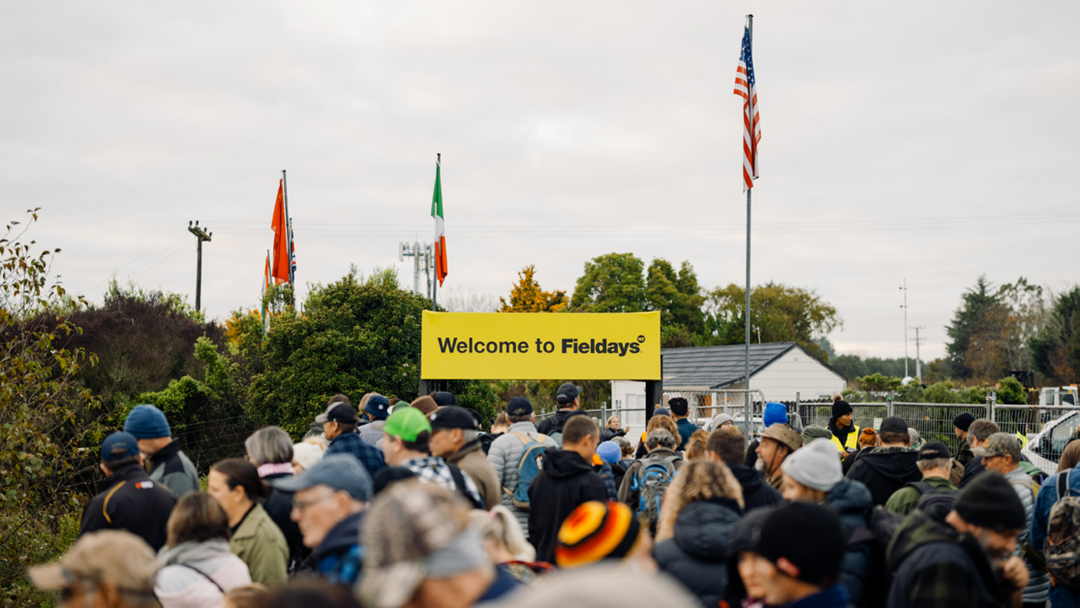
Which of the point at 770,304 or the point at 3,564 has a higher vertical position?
the point at 770,304

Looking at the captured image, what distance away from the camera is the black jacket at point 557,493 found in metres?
4.71

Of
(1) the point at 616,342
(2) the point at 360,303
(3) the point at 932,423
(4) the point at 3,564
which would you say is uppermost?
(2) the point at 360,303

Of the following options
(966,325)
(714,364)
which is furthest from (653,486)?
(966,325)

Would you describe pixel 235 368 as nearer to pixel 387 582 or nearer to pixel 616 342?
pixel 616 342

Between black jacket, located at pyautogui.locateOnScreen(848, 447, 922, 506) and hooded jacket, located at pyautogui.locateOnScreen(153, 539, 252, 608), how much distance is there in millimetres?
3973

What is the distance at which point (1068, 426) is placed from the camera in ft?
36.9

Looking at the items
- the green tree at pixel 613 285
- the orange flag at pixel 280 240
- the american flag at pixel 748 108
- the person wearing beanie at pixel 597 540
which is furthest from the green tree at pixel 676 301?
the person wearing beanie at pixel 597 540

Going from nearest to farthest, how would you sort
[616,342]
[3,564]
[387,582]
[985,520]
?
[387,582]
[985,520]
[3,564]
[616,342]

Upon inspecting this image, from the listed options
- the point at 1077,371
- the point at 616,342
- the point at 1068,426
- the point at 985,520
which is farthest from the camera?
the point at 1077,371

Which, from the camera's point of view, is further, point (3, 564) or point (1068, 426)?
point (1068, 426)

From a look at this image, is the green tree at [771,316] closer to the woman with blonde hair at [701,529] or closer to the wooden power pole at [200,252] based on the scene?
the wooden power pole at [200,252]

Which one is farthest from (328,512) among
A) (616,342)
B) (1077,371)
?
(1077,371)

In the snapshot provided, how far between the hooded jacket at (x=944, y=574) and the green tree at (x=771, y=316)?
5431cm

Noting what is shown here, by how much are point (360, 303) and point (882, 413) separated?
41.0 feet
